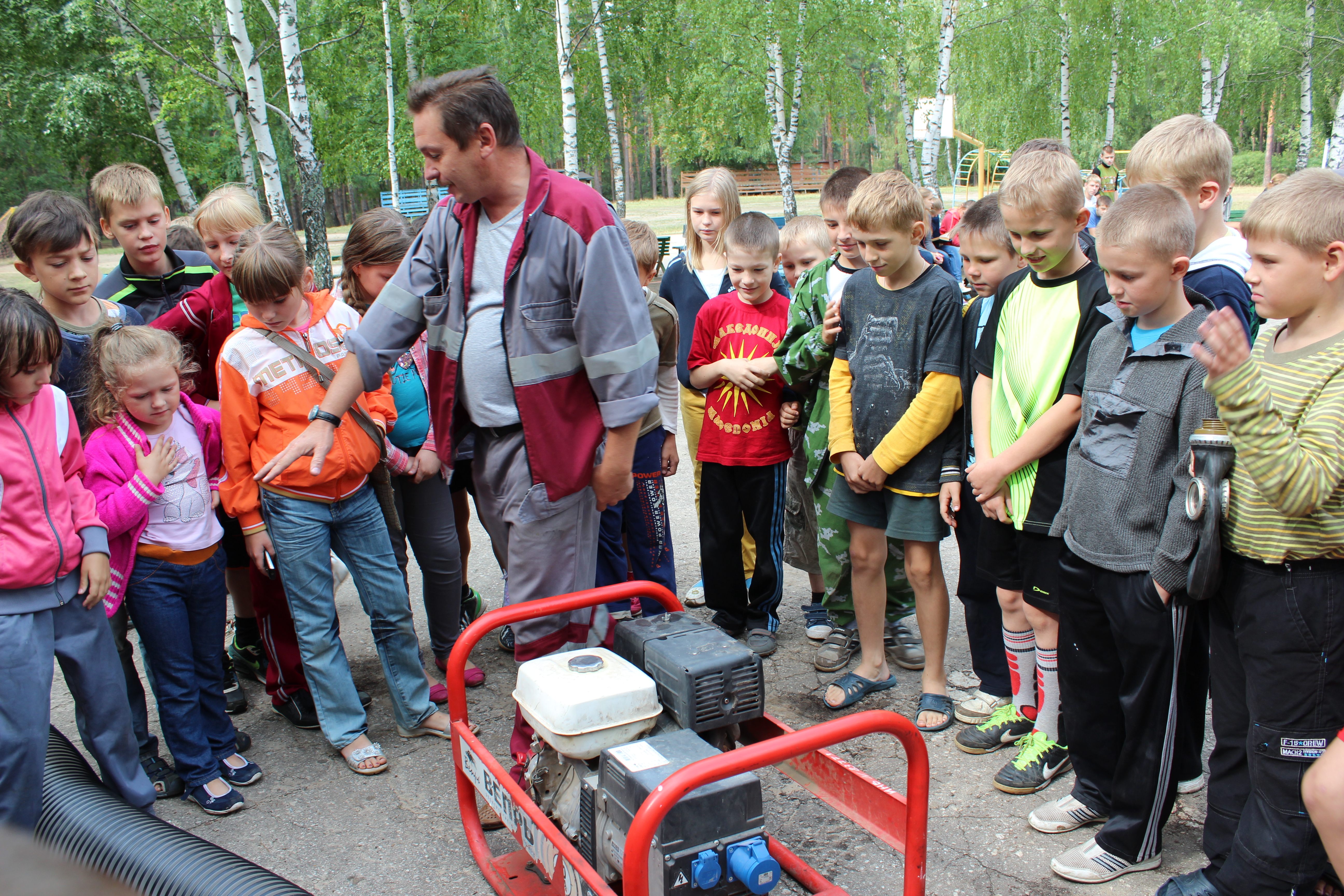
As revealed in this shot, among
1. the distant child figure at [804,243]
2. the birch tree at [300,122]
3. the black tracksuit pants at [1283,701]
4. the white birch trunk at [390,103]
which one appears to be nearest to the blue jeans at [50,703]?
the black tracksuit pants at [1283,701]

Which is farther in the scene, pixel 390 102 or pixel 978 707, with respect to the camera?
pixel 390 102

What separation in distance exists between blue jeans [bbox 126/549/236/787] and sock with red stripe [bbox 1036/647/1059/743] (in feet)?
8.96

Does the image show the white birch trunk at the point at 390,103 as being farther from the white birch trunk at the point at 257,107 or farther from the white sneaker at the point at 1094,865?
the white sneaker at the point at 1094,865

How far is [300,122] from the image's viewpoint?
42.8 feet

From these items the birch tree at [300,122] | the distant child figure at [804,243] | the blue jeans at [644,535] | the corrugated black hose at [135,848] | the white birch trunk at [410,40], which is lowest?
the corrugated black hose at [135,848]

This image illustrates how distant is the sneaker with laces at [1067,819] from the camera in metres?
2.66

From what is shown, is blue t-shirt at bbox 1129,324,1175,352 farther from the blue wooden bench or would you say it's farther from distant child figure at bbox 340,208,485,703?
the blue wooden bench

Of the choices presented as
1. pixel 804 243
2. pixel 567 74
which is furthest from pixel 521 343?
pixel 567 74

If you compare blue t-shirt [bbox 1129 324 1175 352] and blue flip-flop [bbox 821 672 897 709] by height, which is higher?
blue t-shirt [bbox 1129 324 1175 352]

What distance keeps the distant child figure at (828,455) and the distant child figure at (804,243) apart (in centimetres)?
54

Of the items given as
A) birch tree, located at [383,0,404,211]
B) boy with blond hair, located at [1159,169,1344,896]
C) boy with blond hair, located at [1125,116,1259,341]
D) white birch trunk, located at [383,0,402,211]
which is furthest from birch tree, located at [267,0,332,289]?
boy with blond hair, located at [1159,169,1344,896]

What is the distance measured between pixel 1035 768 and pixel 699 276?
2.73 metres

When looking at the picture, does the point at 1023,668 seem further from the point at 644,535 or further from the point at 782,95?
the point at 782,95

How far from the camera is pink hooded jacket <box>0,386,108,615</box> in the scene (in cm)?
241
